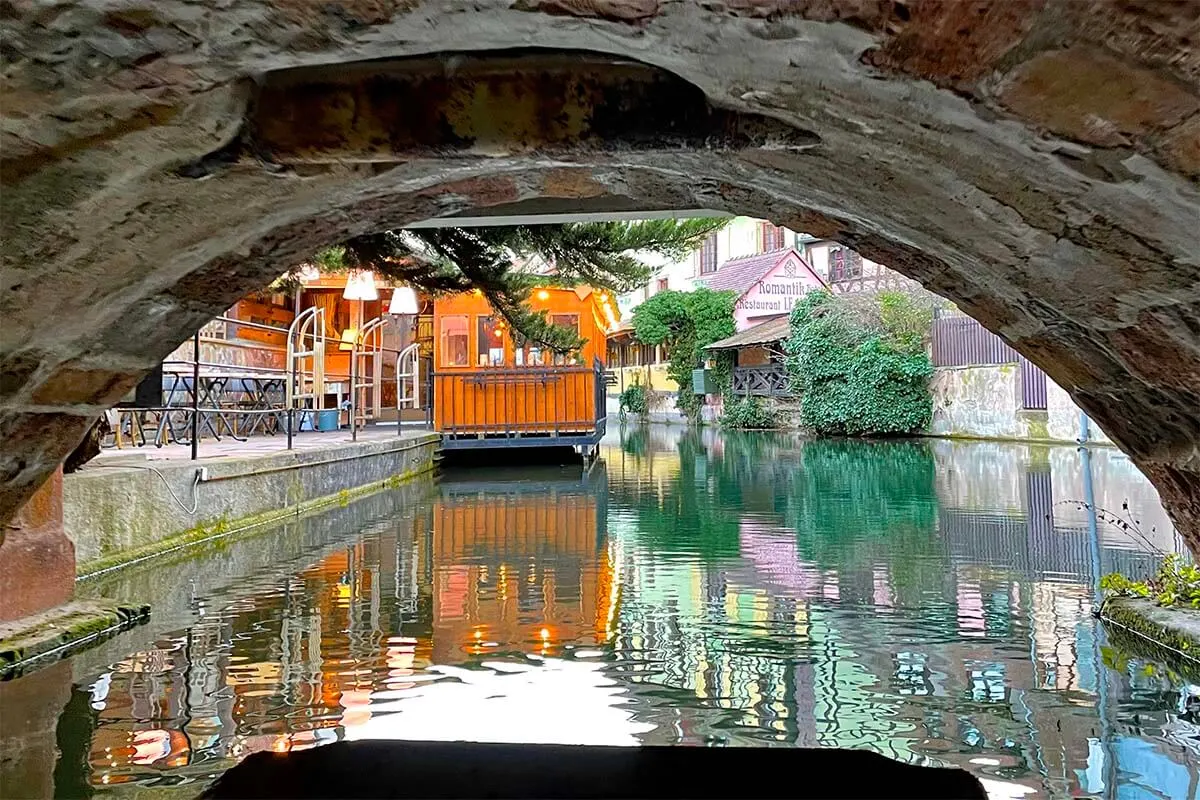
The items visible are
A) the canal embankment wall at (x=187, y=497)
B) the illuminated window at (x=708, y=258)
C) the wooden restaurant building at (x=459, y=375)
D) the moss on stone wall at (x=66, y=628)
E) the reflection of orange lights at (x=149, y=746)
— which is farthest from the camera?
the illuminated window at (x=708, y=258)

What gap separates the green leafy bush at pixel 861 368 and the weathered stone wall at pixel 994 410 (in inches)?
15.8

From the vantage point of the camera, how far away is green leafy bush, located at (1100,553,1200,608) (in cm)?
429

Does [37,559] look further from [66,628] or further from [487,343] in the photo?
[487,343]

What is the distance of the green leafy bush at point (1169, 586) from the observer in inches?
169

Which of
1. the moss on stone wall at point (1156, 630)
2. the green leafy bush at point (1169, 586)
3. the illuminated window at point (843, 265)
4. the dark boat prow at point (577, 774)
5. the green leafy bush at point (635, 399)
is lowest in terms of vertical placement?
the moss on stone wall at point (1156, 630)

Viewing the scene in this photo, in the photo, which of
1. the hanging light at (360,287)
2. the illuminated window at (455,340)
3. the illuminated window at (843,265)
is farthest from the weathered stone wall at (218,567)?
the illuminated window at (843,265)

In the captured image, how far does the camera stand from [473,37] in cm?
109

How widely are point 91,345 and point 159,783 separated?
4.89 ft

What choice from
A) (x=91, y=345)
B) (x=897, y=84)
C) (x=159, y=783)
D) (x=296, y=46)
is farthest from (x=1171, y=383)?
(x=159, y=783)

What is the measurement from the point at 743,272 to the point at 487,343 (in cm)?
1842

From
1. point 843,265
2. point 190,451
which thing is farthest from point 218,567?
point 843,265

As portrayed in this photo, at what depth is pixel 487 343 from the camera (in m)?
15.5

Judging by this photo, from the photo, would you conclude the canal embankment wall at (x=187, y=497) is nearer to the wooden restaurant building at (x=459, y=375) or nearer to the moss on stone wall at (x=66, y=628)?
the moss on stone wall at (x=66, y=628)

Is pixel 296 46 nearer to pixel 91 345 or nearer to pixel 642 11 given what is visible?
pixel 642 11
